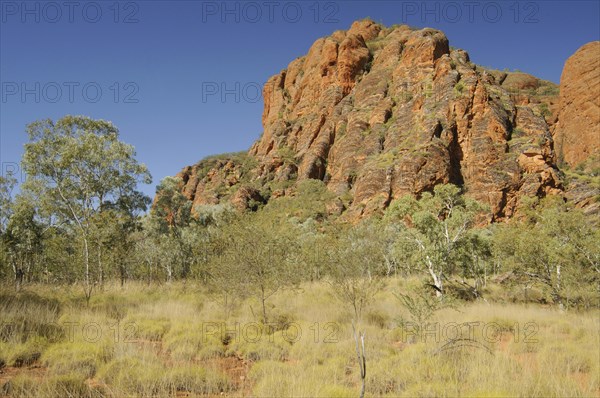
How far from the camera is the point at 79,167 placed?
18.2 m

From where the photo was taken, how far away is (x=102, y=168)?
1916cm

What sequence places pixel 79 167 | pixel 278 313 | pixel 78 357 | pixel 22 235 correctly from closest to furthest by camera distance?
pixel 78 357, pixel 278 313, pixel 79 167, pixel 22 235

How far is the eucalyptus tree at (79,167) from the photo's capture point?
17234 millimetres

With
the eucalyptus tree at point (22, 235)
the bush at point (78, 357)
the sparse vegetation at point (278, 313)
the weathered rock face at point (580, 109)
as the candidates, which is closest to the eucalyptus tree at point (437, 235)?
the sparse vegetation at point (278, 313)

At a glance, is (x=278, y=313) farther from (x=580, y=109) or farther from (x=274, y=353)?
(x=580, y=109)

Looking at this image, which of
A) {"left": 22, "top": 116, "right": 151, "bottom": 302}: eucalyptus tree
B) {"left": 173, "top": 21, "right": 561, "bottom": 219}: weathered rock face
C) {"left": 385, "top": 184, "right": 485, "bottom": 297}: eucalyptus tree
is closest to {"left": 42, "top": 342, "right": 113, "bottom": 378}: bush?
{"left": 22, "top": 116, "right": 151, "bottom": 302}: eucalyptus tree

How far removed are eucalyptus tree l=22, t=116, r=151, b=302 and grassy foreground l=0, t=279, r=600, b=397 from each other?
754cm

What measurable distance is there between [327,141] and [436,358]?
70.9 meters

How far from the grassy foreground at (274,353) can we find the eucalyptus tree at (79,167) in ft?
24.7

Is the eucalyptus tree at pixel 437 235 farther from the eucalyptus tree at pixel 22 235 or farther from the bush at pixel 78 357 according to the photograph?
the eucalyptus tree at pixel 22 235

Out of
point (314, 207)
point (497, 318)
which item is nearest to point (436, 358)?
point (497, 318)

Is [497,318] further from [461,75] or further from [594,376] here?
[461,75]

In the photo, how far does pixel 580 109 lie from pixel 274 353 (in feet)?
326

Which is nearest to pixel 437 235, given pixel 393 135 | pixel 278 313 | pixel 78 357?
pixel 278 313
